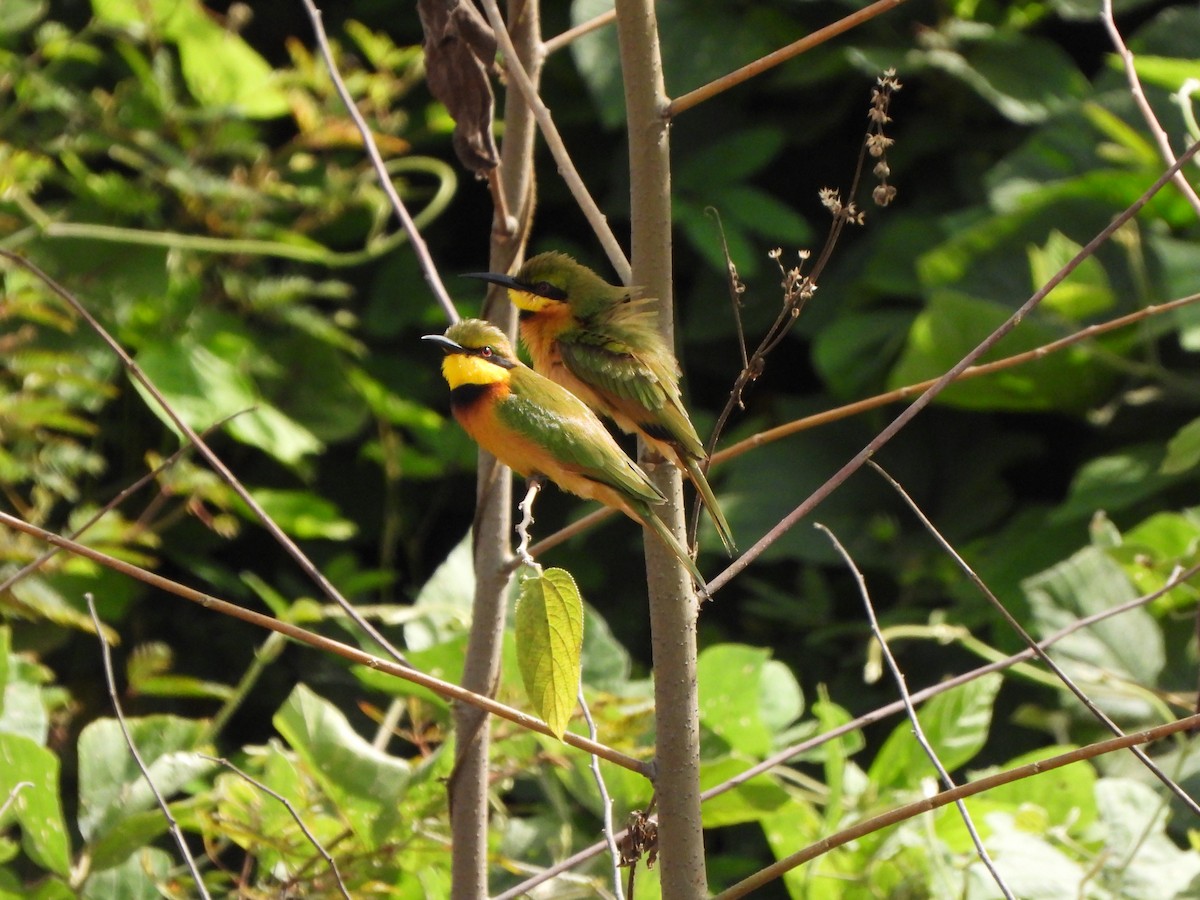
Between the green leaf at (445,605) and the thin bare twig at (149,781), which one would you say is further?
the green leaf at (445,605)

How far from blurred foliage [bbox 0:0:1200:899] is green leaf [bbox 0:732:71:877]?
26 centimetres

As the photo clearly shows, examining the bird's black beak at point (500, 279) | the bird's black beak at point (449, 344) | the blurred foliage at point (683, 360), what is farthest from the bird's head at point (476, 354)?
the blurred foliage at point (683, 360)

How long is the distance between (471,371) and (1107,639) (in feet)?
3.70

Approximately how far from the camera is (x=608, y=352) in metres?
1.29

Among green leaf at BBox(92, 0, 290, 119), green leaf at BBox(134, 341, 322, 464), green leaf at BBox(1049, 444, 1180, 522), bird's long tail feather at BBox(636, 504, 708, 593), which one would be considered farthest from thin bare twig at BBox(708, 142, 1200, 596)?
green leaf at BBox(92, 0, 290, 119)

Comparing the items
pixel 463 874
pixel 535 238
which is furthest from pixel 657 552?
pixel 535 238

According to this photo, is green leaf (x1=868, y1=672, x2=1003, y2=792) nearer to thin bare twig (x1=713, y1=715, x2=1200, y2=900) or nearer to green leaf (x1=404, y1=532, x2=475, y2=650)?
green leaf (x1=404, y1=532, x2=475, y2=650)

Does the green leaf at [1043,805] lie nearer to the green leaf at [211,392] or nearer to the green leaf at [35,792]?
the green leaf at [35,792]

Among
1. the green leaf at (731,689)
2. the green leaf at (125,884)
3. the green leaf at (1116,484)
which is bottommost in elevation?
the green leaf at (125,884)

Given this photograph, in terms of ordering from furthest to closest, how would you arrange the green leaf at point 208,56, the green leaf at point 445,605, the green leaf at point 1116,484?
the green leaf at point 208,56 → the green leaf at point 1116,484 → the green leaf at point 445,605

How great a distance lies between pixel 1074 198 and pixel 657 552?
1679mm

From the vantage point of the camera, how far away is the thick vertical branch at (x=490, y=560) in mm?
1234

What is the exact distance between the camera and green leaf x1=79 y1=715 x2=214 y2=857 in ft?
4.92

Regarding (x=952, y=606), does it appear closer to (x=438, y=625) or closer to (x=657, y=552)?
(x=438, y=625)
